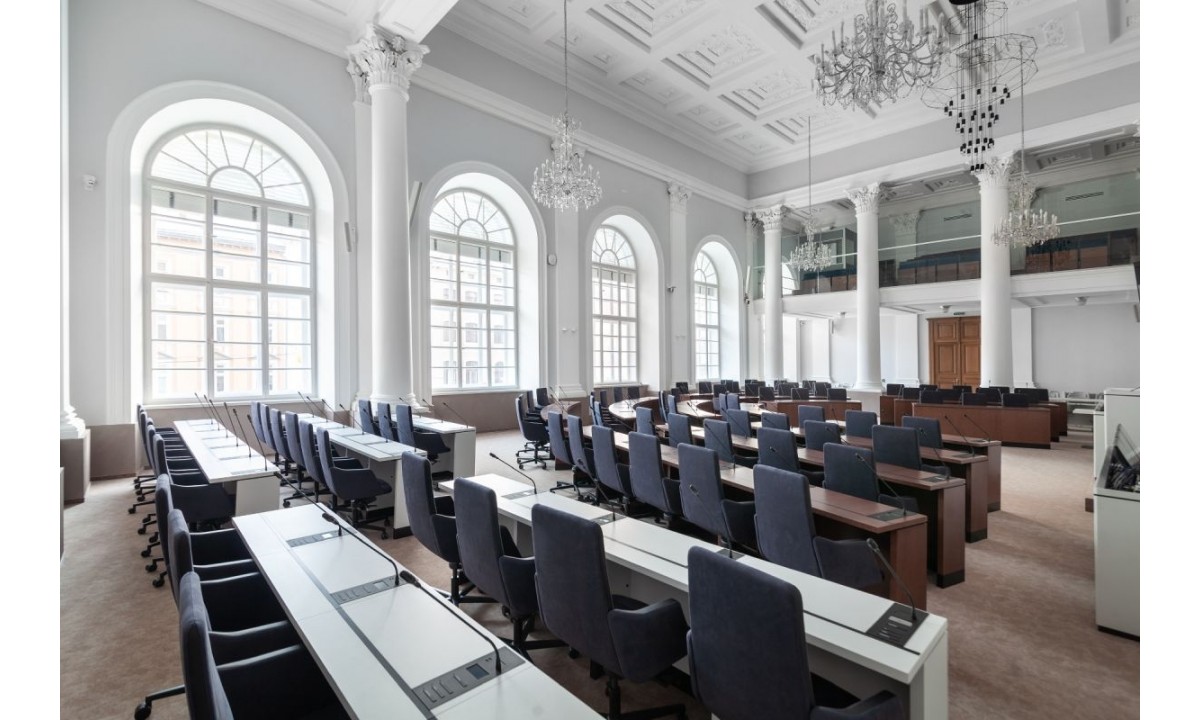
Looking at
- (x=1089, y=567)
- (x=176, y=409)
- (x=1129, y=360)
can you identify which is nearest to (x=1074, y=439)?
(x=1129, y=360)

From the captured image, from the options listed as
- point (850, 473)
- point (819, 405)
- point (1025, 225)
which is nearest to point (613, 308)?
point (819, 405)

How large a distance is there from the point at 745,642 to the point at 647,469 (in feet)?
7.88

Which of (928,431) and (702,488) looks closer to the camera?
(702,488)

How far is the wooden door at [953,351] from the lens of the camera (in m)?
15.0

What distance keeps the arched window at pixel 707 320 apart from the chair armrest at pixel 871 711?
44.6 feet

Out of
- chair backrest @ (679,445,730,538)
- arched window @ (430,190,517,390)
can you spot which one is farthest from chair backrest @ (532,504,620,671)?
arched window @ (430,190,517,390)

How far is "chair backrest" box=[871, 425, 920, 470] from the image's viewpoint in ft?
13.0

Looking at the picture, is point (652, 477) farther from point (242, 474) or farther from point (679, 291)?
point (679, 291)

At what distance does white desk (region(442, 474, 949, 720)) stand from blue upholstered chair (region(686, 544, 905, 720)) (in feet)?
0.28

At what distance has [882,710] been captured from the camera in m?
1.42

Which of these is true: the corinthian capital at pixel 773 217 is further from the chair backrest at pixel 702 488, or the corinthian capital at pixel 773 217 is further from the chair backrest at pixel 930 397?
the chair backrest at pixel 702 488

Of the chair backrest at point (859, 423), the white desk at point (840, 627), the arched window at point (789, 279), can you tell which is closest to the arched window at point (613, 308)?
the arched window at point (789, 279)

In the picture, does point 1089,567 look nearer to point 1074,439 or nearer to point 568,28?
point 1074,439

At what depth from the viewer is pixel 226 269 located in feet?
25.3
